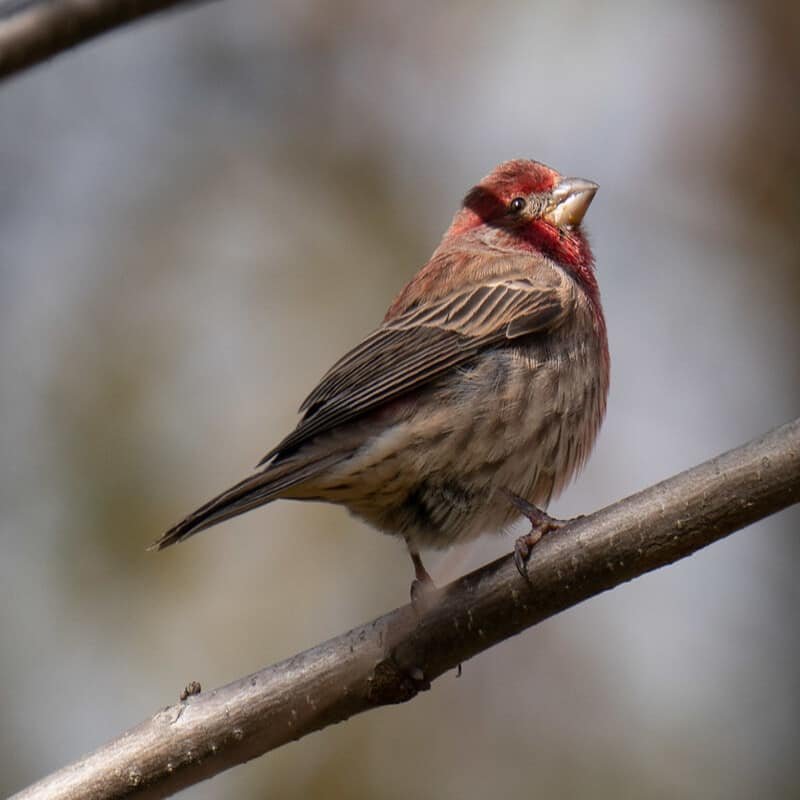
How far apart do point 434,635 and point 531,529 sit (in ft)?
2.51

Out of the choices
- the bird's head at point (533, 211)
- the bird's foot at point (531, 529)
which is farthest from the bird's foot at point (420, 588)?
the bird's head at point (533, 211)

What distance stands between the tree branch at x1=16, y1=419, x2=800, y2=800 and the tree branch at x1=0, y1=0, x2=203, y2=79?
1794mm

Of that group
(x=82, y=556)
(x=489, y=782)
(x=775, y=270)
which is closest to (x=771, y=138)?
(x=775, y=270)

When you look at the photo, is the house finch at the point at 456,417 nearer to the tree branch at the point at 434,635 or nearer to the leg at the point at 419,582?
the leg at the point at 419,582

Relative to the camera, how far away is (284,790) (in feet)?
25.9

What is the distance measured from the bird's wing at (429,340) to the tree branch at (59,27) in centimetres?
229

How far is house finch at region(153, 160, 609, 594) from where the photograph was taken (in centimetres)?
512

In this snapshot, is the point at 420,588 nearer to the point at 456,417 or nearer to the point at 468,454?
the point at 468,454

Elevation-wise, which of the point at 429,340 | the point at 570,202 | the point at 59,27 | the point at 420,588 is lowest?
the point at 420,588

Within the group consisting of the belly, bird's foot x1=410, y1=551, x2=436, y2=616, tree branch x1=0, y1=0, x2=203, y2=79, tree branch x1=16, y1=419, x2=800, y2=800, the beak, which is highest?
tree branch x1=0, y1=0, x2=203, y2=79

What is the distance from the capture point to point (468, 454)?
17.1 feet

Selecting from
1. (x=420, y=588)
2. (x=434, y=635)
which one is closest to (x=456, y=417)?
(x=420, y=588)

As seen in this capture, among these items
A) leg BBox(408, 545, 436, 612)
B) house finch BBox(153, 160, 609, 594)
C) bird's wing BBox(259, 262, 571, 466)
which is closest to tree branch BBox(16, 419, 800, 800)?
leg BBox(408, 545, 436, 612)

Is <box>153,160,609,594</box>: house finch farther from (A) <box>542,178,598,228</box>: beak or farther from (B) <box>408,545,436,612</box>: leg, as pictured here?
(A) <box>542,178,598,228</box>: beak
